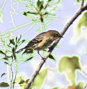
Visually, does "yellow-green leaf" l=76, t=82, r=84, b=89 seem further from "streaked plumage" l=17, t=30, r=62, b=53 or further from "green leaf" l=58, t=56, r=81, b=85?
"streaked plumage" l=17, t=30, r=62, b=53

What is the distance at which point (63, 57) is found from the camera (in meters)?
0.57

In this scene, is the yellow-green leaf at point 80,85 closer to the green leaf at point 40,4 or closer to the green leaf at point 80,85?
the green leaf at point 80,85

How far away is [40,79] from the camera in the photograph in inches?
24.0

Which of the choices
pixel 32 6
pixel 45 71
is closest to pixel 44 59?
pixel 45 71

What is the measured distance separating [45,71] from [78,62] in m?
0.08

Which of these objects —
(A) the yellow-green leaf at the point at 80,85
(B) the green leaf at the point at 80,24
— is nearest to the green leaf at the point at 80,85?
(A) the yellow-green leaf at the point at 80,85

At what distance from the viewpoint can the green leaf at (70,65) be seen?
561mm

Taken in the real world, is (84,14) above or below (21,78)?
above

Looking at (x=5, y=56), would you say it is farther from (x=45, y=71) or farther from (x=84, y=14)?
(x=84, y=14)

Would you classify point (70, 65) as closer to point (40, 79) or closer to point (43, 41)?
point (40, 79)

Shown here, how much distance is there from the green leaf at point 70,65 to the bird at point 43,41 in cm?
10

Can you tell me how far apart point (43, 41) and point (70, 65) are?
37 centimetres

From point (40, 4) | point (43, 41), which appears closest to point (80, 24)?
point (40, 4)

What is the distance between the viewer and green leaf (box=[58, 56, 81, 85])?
56 centimetres
